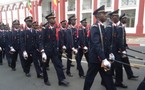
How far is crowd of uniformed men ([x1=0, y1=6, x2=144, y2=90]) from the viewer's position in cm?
407

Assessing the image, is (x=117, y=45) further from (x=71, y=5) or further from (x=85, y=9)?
(x=71, y=5)

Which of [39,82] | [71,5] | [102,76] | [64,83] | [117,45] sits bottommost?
[39,82]

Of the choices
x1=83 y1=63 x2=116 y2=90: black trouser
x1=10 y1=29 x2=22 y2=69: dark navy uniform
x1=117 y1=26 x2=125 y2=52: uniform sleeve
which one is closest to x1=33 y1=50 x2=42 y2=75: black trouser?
x1=10 y1=29 x2=22 y2=69: dark navy uniform

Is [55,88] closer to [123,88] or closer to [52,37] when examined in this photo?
[52,37]

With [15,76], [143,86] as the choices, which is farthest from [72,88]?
[15,76]

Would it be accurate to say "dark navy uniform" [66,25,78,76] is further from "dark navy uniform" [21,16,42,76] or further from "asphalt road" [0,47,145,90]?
"dark navy uniform" [21,16,42,76]

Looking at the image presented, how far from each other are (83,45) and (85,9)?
819 inches

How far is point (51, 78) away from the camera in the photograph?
6.27 metres

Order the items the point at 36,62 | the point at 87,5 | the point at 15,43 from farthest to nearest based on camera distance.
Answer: the point at 87,5, the point at 15,43, the point at 36,62

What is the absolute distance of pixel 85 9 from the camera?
2641 cm

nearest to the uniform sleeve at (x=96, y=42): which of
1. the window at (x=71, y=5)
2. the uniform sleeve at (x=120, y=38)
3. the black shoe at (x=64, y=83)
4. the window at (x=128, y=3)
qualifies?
the uniform sleeve at (x=120, y=38)

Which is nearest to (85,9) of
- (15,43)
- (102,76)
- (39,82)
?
(15,43)

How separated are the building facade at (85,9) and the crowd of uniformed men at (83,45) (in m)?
15.5

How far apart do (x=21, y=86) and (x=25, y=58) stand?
3.79 feet
